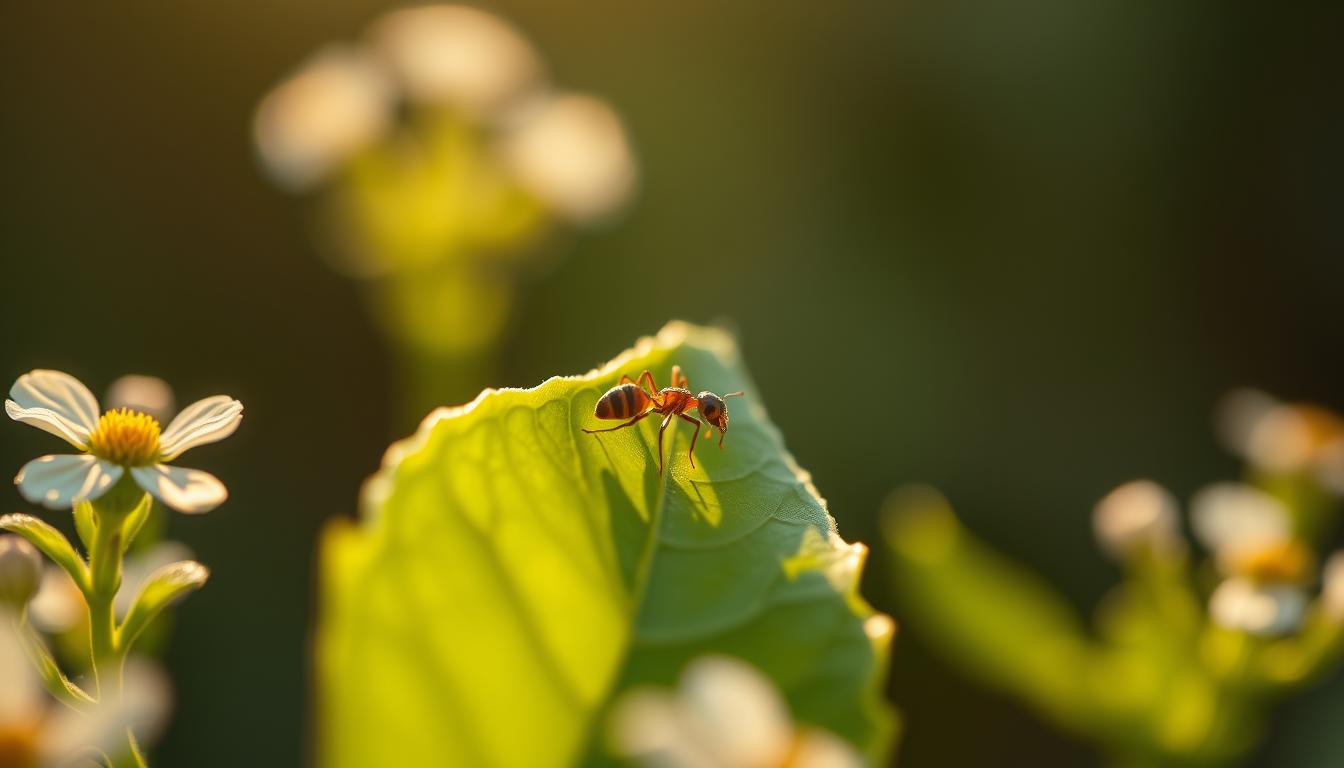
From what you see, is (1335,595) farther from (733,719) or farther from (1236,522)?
(733,719)

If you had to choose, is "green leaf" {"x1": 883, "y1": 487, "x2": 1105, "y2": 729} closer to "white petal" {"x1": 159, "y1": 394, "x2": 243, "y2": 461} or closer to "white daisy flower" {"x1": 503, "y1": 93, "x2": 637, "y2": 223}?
"white daisy flower" {"x1": 503, "y1": 93, "x2": 637, "y2": 223}

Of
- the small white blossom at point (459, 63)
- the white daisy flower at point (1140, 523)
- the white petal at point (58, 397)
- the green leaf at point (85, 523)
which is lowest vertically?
the white daisy flower at point (1140, 523)

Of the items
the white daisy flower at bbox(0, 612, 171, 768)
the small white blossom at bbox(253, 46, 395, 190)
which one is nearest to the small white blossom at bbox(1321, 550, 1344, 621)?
the white daisy flower at bbox(0, 612, 171, 768)

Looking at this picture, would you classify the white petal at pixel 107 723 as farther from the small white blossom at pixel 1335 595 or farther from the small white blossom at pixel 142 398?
the small white blossom at pixel 1335 595

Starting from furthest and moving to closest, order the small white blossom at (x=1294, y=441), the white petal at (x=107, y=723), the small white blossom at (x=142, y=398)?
the small white blossom at (x=1294, y=441) < the small white blossom at (x=142, y=398) < the white petal at (x=107, y=723)

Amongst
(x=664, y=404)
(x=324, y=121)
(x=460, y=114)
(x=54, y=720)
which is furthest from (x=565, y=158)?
(x=54, y=720)

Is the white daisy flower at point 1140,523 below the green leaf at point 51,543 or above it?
below

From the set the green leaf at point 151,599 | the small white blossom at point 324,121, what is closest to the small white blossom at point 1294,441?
the small white blossom at point 324,121
